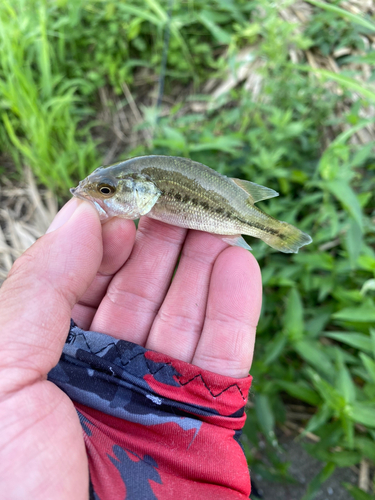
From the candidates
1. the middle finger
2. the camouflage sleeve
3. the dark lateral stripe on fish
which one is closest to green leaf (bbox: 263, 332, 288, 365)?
the camouflage sleeve

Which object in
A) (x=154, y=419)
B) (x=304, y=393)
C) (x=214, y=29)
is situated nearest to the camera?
(x=154, y=419)

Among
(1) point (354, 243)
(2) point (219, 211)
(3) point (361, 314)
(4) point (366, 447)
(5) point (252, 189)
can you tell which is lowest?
(4) point (366, 447)

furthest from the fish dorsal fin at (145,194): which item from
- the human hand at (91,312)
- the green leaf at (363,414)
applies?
the green leaf at (363,414)

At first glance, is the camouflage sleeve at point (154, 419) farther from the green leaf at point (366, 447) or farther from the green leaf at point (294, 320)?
the green leaf at point (366, 447)

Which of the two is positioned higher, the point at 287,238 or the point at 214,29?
the point at 214,29

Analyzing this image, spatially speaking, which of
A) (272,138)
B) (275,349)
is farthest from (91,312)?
(272,138)

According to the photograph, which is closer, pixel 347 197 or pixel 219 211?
pixel 219 211

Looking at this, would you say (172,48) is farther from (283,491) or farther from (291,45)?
(283,491)

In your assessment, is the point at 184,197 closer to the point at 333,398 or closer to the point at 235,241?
the point at 235,241
